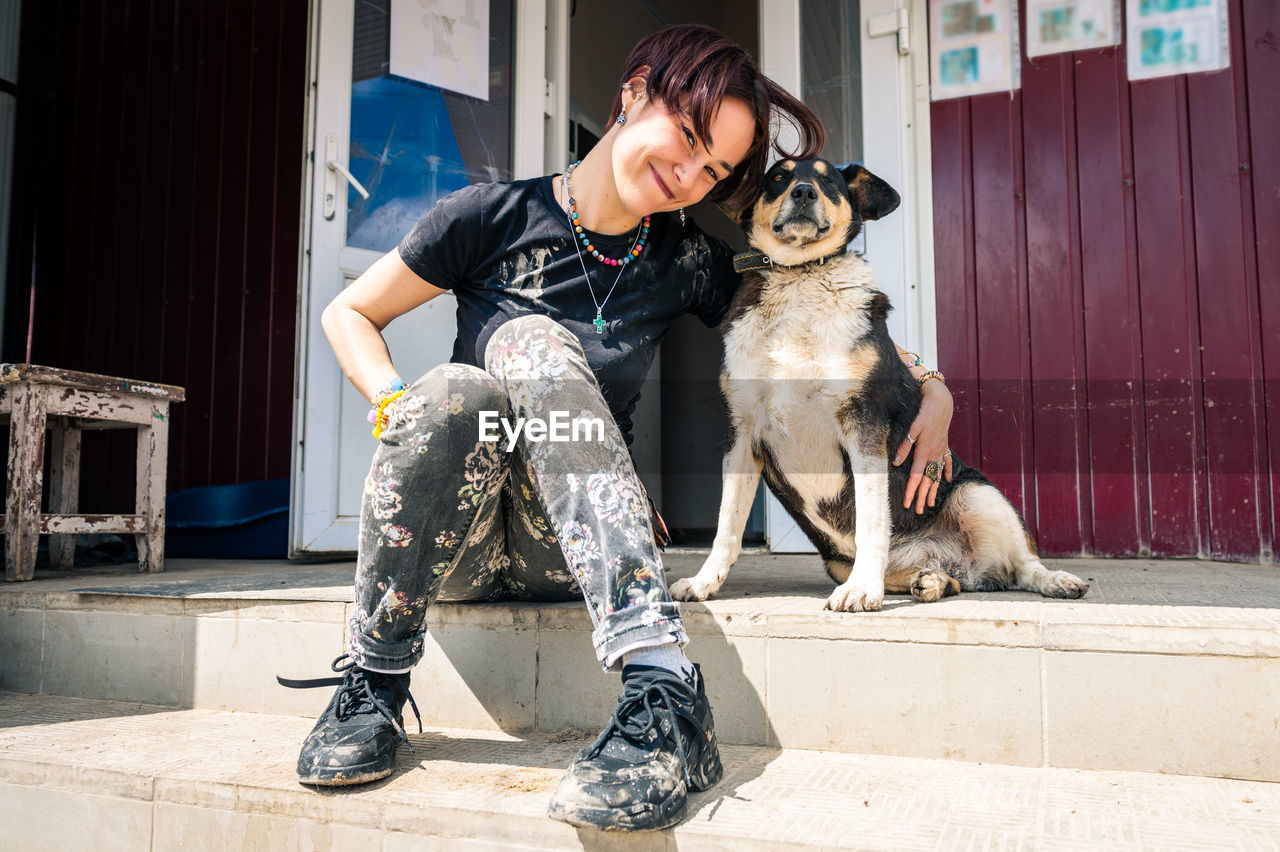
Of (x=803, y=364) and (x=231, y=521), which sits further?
(x=231, y=521)

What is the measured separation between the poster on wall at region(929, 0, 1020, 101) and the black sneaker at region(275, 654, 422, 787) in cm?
318

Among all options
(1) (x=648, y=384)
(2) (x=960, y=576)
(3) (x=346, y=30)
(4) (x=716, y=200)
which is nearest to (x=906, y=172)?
(4) (x=716, y=200)

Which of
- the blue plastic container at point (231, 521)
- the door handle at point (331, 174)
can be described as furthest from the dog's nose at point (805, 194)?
the blue plastic container at point (231, 521)

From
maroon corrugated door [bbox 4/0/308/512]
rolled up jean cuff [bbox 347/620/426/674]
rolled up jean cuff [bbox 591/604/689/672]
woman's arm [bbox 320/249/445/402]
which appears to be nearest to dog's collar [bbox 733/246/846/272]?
woman's arm [bbox 320/249/445/402]

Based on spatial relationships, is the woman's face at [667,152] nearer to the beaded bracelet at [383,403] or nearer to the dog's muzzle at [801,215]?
the dog's muzzle at [801,215]

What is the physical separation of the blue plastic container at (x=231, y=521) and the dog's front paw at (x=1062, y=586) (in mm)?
3146

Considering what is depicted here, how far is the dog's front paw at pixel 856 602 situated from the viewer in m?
1.53

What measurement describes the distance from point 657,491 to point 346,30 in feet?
12.0

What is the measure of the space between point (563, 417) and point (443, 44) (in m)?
2.68

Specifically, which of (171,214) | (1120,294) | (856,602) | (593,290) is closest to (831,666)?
(856,602)

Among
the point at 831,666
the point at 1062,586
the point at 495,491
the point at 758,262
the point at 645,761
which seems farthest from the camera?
the point at 758,262

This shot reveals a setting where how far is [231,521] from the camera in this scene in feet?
12.7

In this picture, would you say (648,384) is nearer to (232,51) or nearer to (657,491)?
A: (657,491)

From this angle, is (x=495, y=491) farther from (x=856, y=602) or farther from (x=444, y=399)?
(x=856, y=602)
